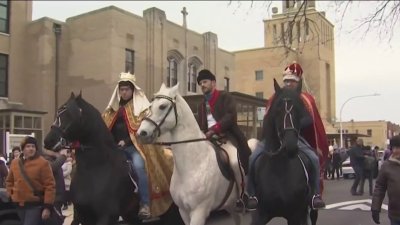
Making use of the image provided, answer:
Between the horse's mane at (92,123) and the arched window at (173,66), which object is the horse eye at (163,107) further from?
the arched window at (173,66)

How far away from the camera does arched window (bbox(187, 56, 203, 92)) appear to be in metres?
43.5

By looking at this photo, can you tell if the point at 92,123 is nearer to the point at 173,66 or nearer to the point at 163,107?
the point at 163,107

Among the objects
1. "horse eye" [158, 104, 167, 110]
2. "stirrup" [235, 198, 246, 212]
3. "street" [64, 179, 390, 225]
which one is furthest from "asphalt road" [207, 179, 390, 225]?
"horse eye" [158, 104, 167, 110]

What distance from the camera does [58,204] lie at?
8234 mm

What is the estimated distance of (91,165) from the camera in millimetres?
6559

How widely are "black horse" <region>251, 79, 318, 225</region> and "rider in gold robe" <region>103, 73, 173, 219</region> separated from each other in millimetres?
1738

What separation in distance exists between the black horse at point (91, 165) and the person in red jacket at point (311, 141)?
1.71 meters

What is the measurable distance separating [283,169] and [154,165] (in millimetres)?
2274

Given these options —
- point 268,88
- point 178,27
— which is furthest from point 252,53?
point 178,27

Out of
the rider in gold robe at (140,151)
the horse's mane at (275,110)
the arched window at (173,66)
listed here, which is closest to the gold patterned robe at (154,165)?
the rider in gold robe at (140,151)

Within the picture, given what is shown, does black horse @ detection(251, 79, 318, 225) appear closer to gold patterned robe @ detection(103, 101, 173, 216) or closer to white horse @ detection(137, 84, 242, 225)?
white horse @ detection(137, 84, 242, 225)

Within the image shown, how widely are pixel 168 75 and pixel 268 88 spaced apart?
127 ft

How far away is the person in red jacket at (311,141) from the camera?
618 centimetres

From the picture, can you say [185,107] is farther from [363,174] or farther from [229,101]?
[363,174]
